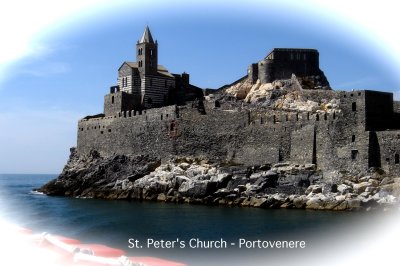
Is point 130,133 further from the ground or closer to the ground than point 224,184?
further from the ground

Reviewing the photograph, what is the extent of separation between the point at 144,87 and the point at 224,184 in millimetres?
21160

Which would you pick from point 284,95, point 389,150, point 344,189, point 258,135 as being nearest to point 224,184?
point 258,135

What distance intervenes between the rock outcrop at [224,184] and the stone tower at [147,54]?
10.6 metres

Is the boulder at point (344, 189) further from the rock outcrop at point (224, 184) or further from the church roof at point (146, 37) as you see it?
the church roof at point (146, 37)

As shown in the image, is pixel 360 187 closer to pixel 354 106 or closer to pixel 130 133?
pixel 354 106

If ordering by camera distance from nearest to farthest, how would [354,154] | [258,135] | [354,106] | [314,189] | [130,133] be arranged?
[314,189] → [354,154] → [354,106] → [258,135] → [130,133]

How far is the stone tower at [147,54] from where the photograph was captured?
211 feet

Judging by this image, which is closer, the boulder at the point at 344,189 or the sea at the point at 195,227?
the sea at the point at 195,227

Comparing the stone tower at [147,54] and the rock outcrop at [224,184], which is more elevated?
the stone tower at [147,54]

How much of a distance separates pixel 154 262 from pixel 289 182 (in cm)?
2582

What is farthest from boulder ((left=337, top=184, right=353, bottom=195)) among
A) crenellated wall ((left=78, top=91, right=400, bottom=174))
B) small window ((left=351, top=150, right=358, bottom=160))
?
small window ((left=351, top=150, right=358, bottom=160))

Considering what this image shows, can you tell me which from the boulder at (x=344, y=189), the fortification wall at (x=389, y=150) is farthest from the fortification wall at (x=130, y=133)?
the fortification wall at (x=389, y=150)

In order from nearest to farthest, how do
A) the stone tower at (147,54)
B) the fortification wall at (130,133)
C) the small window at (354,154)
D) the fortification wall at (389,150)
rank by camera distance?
the fortification wall at (389,150)
the small window at (354,154)
the fortification wall at (130,133)
the stone tower at (147,54)

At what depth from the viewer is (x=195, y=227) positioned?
32.7m
